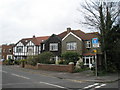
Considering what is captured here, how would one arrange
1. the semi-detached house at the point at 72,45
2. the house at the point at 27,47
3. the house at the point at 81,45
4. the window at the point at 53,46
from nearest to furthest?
the house at the point at 81,45
the semi-detached house at the point at 72,45
the window at the point at 53,46
the house at the point at 27,47

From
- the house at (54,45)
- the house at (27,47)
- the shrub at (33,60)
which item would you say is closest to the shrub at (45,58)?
the shrub at (33,60)

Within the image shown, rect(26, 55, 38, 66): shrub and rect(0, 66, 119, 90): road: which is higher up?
rect(26, 55, 38, 66): shrub

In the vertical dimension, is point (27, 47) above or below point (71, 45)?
above

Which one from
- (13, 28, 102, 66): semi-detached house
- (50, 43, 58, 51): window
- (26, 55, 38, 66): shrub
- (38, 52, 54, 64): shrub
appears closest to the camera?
(38, 52, 54, 64): shrub

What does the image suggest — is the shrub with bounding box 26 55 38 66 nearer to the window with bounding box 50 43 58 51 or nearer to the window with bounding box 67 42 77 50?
the window with bounding box 67 42 77 50

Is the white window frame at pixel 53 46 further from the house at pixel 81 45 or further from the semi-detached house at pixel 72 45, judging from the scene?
the house at pixel 81 45

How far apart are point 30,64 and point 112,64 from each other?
46.7 ft

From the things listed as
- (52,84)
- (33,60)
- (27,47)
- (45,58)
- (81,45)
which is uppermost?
(27,47)

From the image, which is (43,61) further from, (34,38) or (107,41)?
(34,38)

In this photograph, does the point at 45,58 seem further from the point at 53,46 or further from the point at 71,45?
the point at 53,46

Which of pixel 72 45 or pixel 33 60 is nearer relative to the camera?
pixel 33 60

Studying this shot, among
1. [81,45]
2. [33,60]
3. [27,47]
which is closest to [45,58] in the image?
[33,60]

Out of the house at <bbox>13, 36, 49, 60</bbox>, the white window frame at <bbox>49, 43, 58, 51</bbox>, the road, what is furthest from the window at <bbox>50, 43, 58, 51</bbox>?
the road

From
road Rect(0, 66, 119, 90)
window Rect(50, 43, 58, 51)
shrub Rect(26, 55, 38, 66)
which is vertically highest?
window Rect(50, 43, 58, 51)
